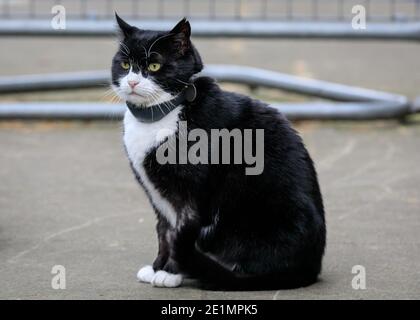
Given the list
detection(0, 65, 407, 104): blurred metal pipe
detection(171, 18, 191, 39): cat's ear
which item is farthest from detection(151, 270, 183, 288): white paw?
detection(0, 65, 407, 104): blurred metal pipe

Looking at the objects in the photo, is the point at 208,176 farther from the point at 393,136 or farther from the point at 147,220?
the point at 393,136

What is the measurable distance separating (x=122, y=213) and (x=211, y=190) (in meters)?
1.58

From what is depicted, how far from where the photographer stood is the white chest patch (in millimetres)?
4703

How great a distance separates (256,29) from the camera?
26.8 feet

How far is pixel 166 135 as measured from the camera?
185 inches

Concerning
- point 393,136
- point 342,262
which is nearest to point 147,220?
point 342,262

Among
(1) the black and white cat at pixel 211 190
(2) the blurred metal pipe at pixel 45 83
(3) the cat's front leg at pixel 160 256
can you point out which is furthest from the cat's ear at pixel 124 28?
(2) the blurred metal pipe at pixel 45 83

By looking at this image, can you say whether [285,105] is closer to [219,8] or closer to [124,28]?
[124,28]

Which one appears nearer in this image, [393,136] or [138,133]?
[138,133]

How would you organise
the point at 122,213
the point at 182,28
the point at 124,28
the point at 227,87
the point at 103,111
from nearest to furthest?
the point at 182,28 → the point at 124,28 → the point at 122,213 → the point at 103,111 → the point at 227,87

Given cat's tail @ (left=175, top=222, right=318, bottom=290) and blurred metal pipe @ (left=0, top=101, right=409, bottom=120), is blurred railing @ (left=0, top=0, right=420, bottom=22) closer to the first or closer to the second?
blurred metal pipe @ (left=0, top=101, right=409, bottom=120)

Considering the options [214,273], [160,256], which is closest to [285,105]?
[160,256]

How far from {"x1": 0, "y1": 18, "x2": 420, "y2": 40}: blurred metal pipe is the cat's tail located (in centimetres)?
366
